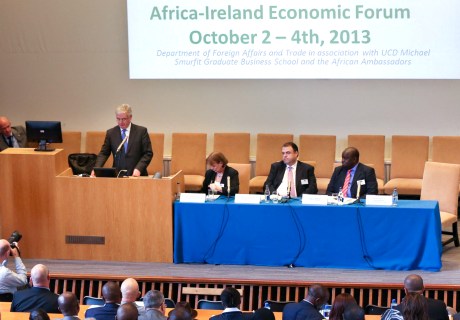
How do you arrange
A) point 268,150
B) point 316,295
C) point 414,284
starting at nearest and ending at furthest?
point 316,295 → point 414,284 → point 268,150

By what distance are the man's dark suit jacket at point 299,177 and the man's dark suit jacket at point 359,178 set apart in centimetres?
20

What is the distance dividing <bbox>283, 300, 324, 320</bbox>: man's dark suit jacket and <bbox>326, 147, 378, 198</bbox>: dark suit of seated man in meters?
3.00

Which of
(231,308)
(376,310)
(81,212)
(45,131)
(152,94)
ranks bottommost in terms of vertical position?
(376,310)

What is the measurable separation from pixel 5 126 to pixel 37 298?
460 cm

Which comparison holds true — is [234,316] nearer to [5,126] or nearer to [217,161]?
[217,161]

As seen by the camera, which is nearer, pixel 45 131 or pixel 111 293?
pixel 111 293

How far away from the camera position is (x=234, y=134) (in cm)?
1145

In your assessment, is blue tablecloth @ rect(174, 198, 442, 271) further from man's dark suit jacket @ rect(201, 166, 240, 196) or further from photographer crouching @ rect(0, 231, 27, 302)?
photographer crouching @ rect(0, 231, 27, 302)

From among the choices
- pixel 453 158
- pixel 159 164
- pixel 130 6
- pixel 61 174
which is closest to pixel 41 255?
pixel 61 174

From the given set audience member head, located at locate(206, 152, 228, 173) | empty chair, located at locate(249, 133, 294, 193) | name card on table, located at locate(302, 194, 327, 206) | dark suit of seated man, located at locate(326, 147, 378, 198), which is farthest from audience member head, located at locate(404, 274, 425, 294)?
empty chair, located at locate(249, 133, 294, 193)

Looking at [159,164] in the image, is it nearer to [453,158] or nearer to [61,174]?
[61,174]

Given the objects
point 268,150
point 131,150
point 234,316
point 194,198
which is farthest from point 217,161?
point 234,316

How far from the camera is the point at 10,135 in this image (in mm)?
10719

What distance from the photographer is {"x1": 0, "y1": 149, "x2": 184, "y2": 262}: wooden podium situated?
8453 mm
